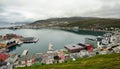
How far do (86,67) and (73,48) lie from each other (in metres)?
58.1

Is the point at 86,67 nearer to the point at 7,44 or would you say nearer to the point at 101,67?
the point at 101,67

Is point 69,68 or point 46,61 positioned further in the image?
point 46,61

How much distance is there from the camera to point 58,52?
101688mm

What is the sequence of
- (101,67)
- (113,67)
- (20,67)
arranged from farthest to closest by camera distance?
(20,67) → (101,67) → (113,67)

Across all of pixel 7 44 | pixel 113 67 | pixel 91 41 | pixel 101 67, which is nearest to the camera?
pixel 113 67

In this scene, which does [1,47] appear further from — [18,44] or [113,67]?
[113,67]

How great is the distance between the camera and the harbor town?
3176 inches

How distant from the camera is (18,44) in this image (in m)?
157

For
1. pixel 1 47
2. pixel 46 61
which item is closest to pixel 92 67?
pixel 46 61

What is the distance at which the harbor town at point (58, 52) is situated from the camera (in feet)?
265

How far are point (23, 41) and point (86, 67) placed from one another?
12653 cm

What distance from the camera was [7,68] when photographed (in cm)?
7262

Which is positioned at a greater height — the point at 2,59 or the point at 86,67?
the point at 86,67

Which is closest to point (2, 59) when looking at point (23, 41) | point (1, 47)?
point (1, 47)
